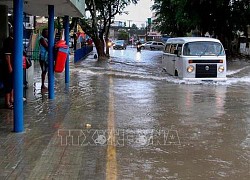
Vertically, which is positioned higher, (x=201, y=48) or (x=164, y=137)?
(x=201, y=48)

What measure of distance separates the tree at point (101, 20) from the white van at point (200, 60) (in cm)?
1794

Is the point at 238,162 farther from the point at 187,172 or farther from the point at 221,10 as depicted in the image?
the point at 221,10

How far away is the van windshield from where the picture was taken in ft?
59.1

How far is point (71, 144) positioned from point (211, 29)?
37.7m

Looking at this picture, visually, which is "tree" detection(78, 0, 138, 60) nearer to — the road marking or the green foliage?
the road marking

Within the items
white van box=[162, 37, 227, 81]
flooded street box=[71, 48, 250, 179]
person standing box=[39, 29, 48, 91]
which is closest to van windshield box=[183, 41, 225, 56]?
white van box=[162, 37, 227, 81]

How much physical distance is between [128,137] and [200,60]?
10.4 m

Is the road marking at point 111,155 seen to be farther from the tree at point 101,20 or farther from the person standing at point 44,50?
the tree at point 101,20

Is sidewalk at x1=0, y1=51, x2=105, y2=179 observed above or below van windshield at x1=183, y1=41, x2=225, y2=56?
below

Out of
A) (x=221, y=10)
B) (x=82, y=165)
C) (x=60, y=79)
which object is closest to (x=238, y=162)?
(x=82, y=165)

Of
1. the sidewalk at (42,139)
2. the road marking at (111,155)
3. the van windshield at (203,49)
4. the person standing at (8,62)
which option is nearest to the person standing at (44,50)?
the sidewalk at (42,139)

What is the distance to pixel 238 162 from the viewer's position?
6.51 m

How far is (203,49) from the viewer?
18.2 meters

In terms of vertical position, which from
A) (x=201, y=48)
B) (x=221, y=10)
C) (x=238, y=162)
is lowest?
(x=238, y=162)
